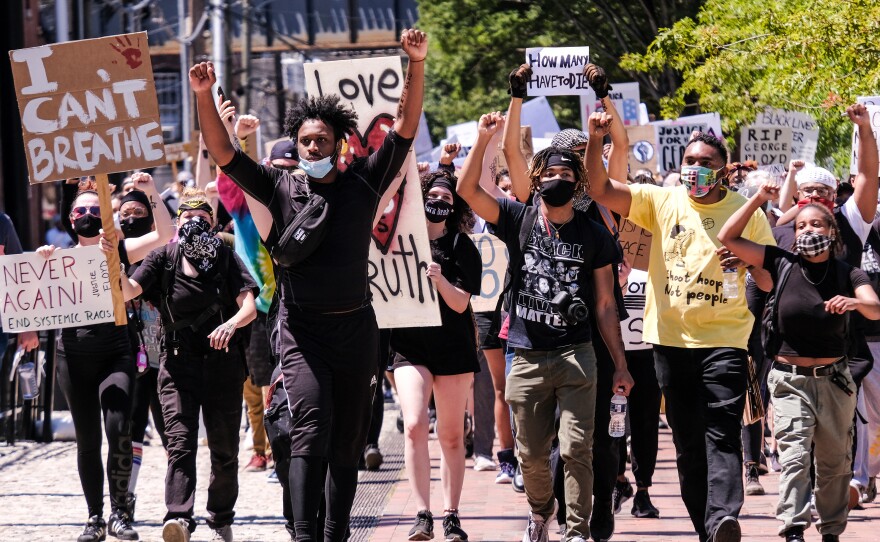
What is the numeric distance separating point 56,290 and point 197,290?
1.13 meters

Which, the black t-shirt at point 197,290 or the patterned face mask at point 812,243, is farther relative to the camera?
the black t-shirt at point 197,290

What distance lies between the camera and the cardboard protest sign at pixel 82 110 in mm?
8500

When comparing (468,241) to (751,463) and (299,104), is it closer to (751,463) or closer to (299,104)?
(299,104)

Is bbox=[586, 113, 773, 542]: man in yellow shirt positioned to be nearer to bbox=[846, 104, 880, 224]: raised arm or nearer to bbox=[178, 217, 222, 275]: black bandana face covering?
bbox=[846, 104, 880, 224]: raised arm

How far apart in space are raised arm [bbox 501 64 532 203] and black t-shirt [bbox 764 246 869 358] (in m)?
1.39

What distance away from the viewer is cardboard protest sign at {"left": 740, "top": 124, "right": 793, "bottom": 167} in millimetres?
15156

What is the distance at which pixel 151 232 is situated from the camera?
8.91 m

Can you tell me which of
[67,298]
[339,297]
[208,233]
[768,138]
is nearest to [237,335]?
[208,233]

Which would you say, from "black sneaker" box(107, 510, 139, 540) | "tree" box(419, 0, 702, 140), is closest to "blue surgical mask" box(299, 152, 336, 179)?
"black sneaker" box(107, 510, 139, 540)

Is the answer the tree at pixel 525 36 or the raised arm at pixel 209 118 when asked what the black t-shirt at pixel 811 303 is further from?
the tree at pixel 525 36

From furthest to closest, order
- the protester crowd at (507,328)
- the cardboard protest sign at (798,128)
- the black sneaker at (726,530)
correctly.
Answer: the cardboard protest sign at (798,128)
the black sneaker at (726,530)
the protester crowd at (507,328)

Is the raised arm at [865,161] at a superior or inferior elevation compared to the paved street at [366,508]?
superior

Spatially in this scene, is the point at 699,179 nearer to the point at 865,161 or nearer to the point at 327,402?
the point at 865,161

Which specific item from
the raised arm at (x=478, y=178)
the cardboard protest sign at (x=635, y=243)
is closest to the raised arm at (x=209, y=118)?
the raised arm at (x=478, y=178)
